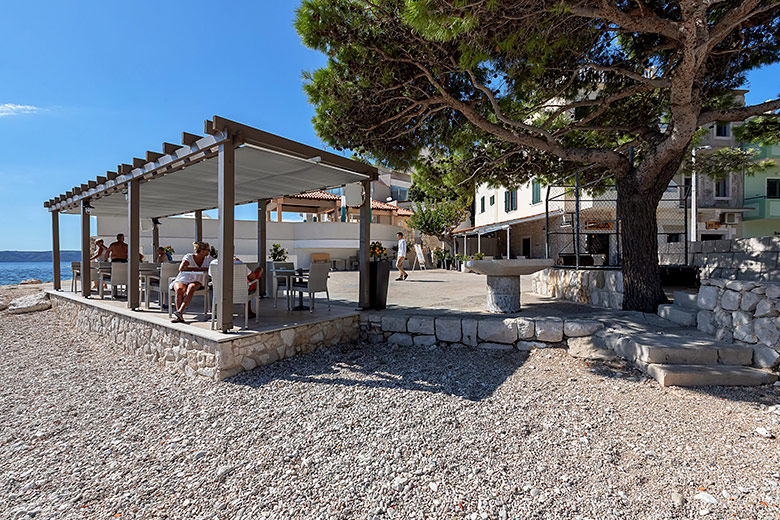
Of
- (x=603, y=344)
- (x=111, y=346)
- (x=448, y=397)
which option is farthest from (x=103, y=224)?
(x=603, y=344)

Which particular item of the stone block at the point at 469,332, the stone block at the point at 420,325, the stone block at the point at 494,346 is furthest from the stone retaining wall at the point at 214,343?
the stone block at the point at 494,346

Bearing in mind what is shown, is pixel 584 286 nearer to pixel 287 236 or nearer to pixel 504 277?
pixel 504 277

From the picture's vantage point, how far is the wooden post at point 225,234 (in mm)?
4492

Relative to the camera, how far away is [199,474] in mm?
2623

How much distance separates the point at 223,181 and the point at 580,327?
16.1 ft

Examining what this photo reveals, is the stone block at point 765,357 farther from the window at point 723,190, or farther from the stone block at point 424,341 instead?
the window at point 723,190

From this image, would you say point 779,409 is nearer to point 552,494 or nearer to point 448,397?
point 552,494

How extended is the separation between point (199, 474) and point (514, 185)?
25.9 ft

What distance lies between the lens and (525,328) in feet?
16.5

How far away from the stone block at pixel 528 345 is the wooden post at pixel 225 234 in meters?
3.85

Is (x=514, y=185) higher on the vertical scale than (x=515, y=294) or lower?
higher

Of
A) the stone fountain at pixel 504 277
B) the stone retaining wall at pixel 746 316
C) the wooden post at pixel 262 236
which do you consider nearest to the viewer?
the stone retaining wall at pixel 746 316

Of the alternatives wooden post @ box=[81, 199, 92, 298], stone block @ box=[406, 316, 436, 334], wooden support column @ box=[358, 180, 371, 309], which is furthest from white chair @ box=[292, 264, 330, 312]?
wooden post @ box=[81, 199, 92, 298]

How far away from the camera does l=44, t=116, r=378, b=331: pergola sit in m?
4.56
